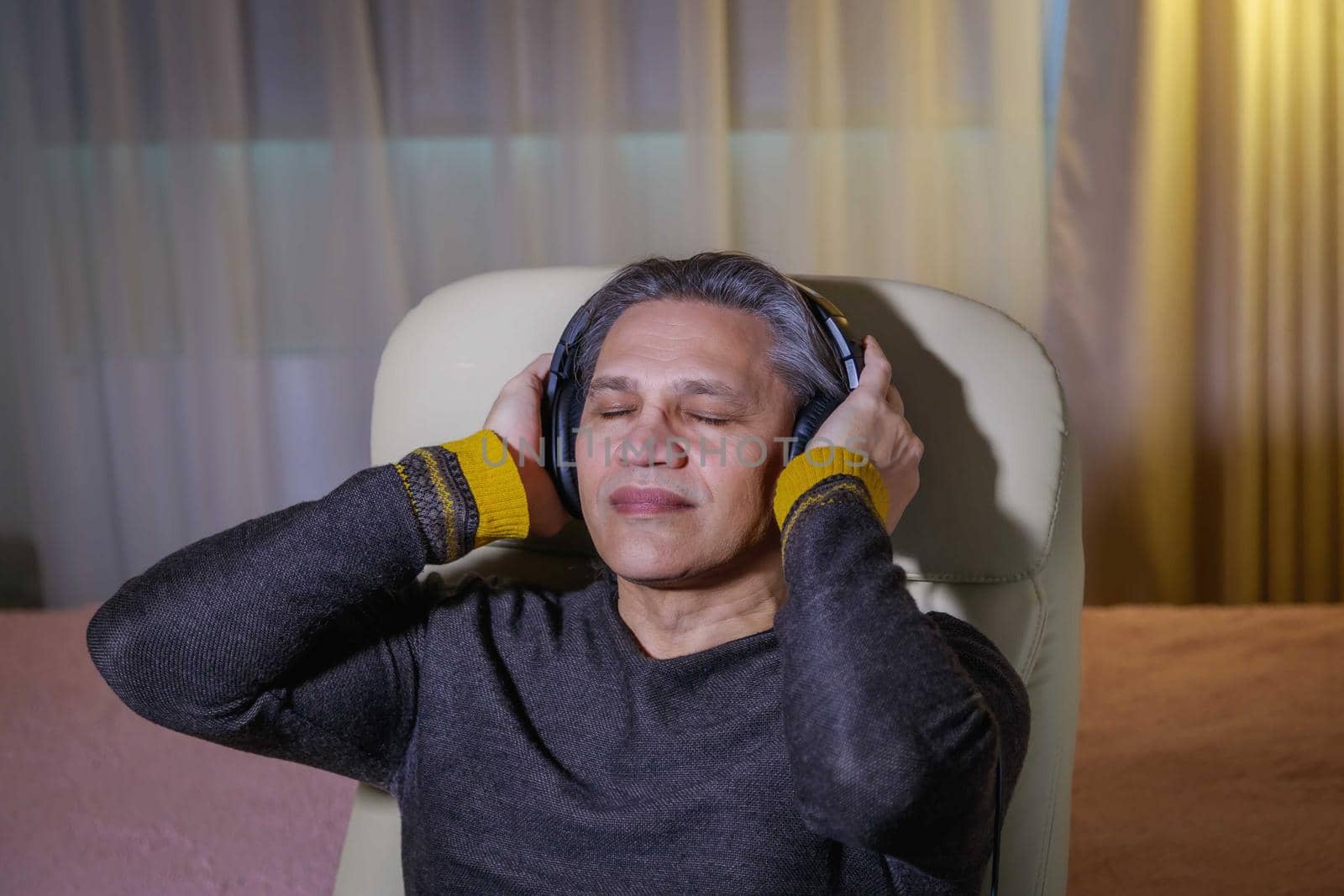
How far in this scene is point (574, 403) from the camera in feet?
4.09

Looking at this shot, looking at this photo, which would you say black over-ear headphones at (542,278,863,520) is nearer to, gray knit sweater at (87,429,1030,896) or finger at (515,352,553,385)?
finger at (515,352,553,385)

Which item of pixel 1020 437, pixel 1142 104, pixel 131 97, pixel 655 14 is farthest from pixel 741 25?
pixel 1020 437

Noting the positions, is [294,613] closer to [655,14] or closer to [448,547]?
[448,547]

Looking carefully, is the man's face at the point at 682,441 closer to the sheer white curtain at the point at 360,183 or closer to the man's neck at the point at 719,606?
the man's neck at the point at 719,606

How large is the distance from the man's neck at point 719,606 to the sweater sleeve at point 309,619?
0.55ft

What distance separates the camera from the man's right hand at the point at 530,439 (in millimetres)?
1202

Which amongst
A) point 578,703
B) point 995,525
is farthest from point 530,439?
point 995,525

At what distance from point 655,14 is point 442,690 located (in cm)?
199

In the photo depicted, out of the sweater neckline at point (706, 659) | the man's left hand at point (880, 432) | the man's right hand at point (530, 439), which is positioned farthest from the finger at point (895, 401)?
the man's right hand at point (530, 439)

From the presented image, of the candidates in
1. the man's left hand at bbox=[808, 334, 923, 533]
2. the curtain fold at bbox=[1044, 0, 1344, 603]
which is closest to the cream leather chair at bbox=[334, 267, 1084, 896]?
the man's left hand at bbox=[808, 334, 923, 533]

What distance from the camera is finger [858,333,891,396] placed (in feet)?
3.67

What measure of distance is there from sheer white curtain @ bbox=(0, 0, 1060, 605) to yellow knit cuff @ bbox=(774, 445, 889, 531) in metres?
1.73

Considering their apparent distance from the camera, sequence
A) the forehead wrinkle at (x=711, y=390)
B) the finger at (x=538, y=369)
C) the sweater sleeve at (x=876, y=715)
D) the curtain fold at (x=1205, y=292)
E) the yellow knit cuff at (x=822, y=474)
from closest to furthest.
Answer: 1. the sweater sleeve at (x=876, y=715)
2. the yellow knit cuff at (x=822, y=474)
3. the forehead wrinkle at (x=711, y=390)
4. the finger at (x=538, y=369)
5. the curtain fold at (x=1205, y=292)

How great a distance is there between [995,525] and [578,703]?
1.50 ft
